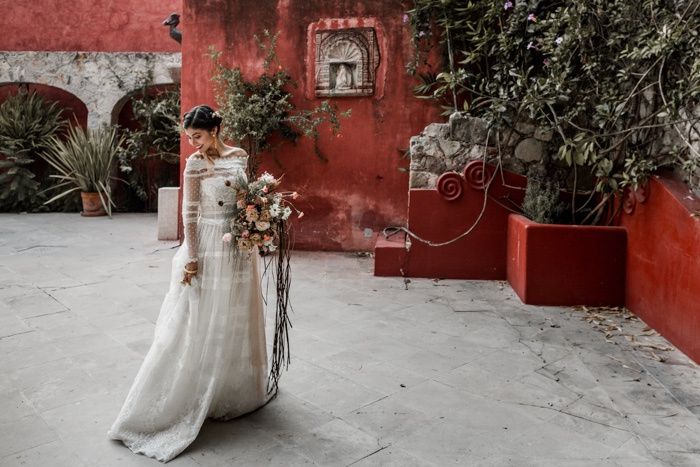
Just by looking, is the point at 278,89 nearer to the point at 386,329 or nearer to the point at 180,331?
the point at 386,329

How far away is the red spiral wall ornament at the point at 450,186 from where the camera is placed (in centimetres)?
580

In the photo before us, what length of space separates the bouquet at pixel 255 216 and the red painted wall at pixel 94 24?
9.04 metres

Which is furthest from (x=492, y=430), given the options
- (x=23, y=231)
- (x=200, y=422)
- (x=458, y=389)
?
(x=23, y=231)

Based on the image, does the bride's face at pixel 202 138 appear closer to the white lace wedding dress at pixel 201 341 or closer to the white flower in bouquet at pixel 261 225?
the white lace wedding dress at pixel 201 341

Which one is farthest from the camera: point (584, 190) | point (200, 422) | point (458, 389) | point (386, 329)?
point (584, 190)

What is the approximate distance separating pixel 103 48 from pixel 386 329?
928 cm

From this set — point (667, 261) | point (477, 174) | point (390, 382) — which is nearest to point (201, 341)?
point (390, 382)

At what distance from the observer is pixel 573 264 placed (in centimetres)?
498

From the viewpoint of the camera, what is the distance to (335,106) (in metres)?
7.03

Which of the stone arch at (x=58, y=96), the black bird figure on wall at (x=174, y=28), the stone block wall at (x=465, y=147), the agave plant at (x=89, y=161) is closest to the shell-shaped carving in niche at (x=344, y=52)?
the stone block wall at (x=465, y=147)

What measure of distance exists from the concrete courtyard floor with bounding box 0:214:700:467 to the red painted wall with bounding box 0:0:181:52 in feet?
22.1

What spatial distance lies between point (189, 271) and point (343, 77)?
4750 millimetres

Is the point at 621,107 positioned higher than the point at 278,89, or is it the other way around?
the point at 278,89

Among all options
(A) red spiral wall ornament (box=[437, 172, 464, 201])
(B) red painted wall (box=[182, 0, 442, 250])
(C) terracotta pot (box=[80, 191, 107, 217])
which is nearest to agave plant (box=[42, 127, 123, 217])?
(C) terracotta pot (box=[80, 191, 107, 217])
